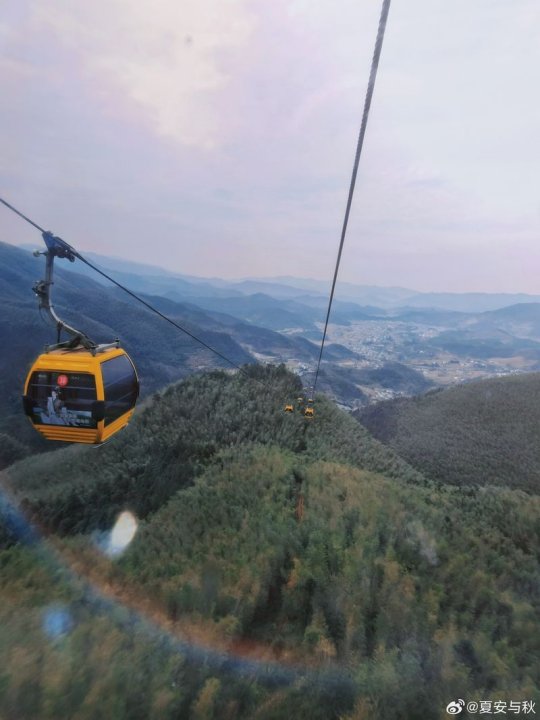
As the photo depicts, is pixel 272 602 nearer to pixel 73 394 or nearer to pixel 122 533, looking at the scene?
pixel 73 394

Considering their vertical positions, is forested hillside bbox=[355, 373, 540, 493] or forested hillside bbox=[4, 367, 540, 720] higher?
forested hillside bbox=[4, 367, 540, 720]

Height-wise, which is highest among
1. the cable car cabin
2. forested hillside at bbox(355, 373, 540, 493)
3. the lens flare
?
the cable car cabin

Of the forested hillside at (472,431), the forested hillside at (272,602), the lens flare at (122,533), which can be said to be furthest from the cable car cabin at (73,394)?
the forested hillside at (472,431)

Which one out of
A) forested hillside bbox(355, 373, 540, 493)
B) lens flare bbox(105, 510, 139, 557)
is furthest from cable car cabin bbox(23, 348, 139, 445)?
forested hillside bbox(355, 373, 540, 493)

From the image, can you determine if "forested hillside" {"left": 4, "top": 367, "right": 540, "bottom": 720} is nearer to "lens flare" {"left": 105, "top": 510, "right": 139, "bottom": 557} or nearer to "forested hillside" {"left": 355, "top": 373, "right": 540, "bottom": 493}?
"lens flare" {"left": 105, "top": 510, "right": 139, "bottom": 557}

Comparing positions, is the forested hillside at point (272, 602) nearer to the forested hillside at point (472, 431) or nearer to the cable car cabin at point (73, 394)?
the cable car cabin at point (73, 394)

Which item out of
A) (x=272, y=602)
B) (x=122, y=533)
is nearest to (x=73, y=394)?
(x=272, y=602)
